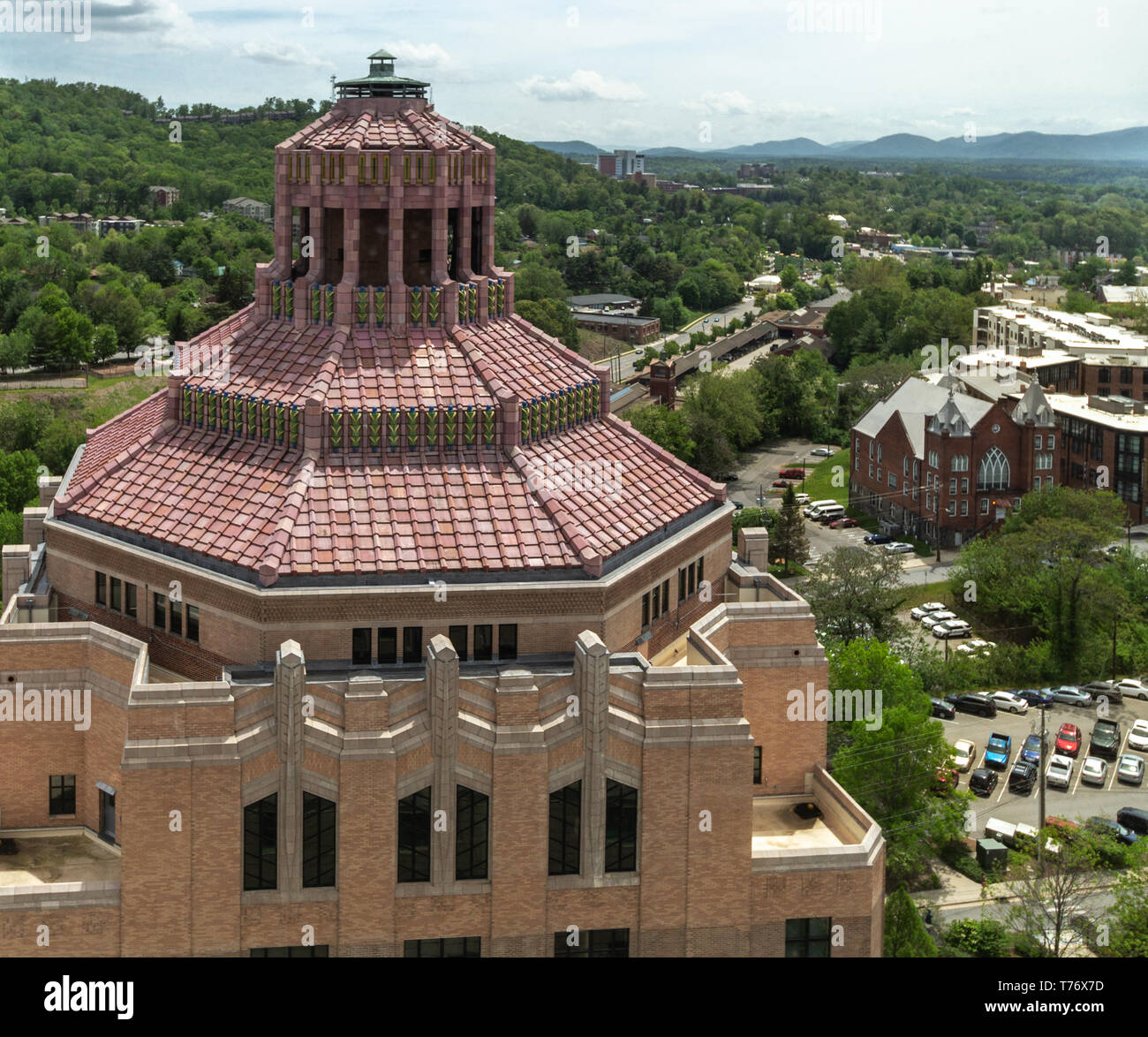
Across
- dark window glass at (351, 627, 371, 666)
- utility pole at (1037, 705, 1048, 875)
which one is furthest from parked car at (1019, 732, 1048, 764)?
dark window glass at (351, 627, 371, 666)

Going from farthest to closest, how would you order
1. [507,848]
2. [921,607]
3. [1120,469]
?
1. [1120,469]
2. [921,607]
3. [507,848]

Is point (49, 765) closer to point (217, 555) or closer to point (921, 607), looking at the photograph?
point (217, 555)

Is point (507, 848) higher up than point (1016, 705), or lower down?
higher up

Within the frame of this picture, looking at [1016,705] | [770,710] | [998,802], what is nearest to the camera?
[770,710]

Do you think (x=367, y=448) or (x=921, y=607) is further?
(x=921, y=607)

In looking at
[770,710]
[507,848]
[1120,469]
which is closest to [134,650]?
[507,848]

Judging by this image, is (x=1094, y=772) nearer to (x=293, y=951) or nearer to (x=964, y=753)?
(x=964, y=753)

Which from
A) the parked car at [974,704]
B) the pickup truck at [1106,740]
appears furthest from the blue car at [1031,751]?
the parked car at [974,704]

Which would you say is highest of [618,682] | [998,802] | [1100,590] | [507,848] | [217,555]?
[217,555]
